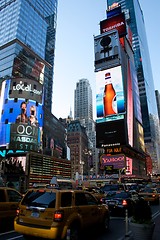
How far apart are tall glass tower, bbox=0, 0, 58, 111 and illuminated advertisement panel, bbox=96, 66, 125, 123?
28.2m

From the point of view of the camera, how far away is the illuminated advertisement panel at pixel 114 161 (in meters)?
99.6

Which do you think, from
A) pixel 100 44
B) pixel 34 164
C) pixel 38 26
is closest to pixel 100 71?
pixel 100 44

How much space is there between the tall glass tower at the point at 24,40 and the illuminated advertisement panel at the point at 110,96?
28.2 m

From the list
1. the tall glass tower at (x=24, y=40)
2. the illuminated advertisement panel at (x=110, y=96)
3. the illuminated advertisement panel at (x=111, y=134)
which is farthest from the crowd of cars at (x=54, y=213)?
the illuminated advertisement panel at (x=110, y=96)

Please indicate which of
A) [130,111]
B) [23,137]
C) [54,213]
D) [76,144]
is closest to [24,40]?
[130,111]

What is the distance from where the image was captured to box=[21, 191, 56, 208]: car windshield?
7.15 m

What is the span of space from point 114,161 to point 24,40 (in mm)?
70221

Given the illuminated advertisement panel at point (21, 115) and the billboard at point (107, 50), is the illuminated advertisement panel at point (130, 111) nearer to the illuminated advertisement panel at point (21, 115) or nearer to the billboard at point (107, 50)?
the billboard at point (107, 50)

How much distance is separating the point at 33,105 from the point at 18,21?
6650 cm

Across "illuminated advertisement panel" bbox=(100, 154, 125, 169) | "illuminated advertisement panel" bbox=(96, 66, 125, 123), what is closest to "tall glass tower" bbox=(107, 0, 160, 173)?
"illuminated advertisement panel" bbox=(96, 66, 125, 123)

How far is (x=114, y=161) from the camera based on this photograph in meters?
102

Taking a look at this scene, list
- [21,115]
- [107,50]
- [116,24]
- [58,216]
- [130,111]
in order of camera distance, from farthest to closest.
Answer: [116,24]
[107,50]
[130,111]
[21,115]
[58,216]

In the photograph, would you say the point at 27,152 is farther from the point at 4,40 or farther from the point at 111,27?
the point at 111,27

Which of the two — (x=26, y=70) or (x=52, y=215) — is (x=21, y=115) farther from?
(x=26, y=70)
